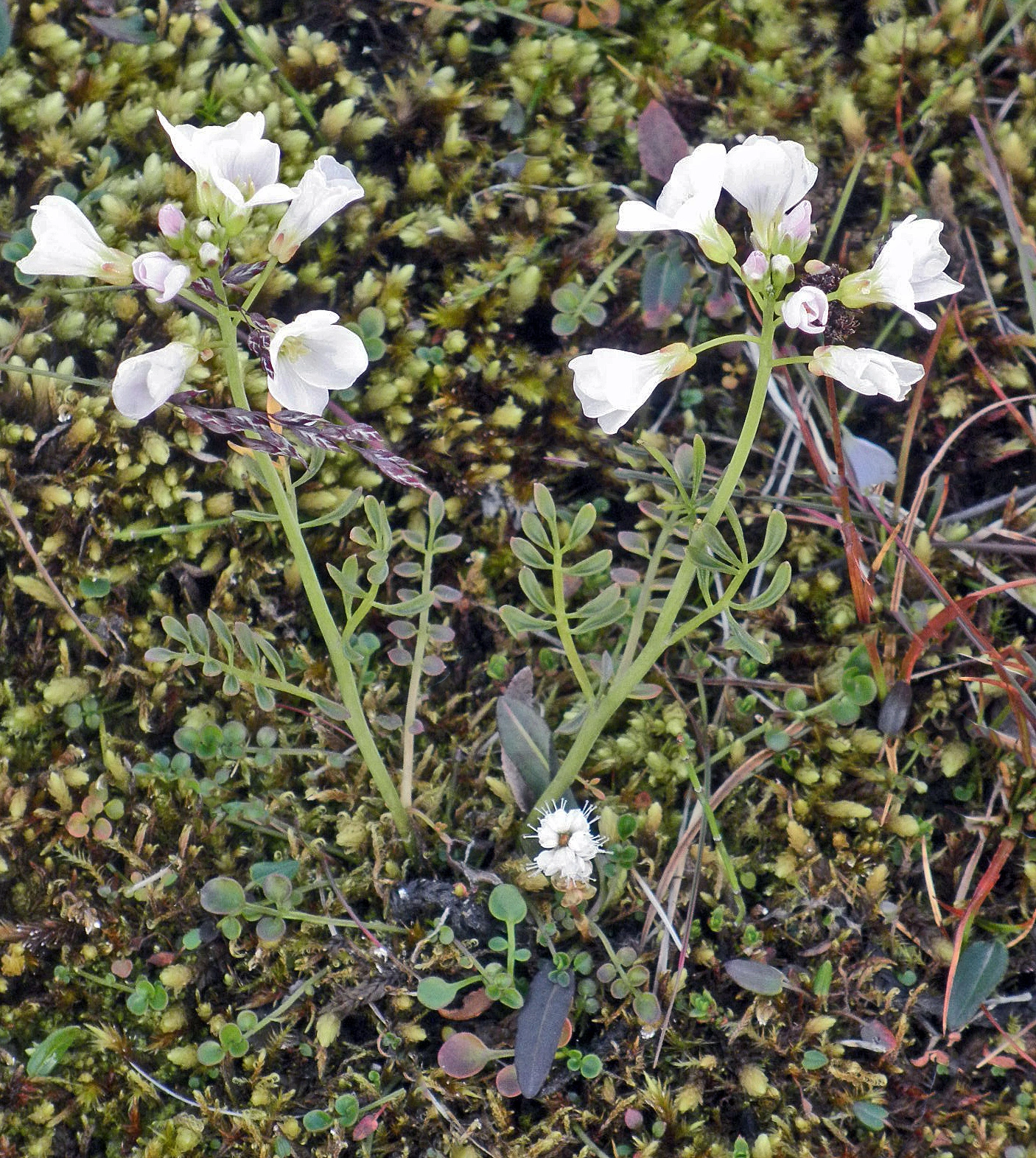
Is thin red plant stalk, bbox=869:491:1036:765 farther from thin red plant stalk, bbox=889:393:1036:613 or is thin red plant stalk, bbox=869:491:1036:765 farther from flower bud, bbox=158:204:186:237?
flower bud, bbox=158:204:186:237

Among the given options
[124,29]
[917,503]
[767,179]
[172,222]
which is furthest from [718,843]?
[124,29]

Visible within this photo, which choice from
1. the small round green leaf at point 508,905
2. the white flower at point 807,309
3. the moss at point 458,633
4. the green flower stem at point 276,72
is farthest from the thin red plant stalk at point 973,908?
the green flower stem at point 276,72

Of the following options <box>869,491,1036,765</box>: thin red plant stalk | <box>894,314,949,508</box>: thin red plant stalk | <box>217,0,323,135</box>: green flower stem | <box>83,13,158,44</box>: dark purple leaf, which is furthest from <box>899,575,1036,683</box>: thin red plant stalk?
<box>83,13,158,44</box>: dark purple leaf

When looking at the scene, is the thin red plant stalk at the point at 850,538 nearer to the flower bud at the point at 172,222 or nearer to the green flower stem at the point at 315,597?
the green flower stem at the point at 315,597

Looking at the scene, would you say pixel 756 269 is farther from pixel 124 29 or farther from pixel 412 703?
pixel 124 29

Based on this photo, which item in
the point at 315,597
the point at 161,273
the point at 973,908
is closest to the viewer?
the point at 161,273

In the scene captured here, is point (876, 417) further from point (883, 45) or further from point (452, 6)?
point (452, 6)

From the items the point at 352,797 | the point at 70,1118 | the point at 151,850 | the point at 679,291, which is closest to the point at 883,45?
the point at 679,291
